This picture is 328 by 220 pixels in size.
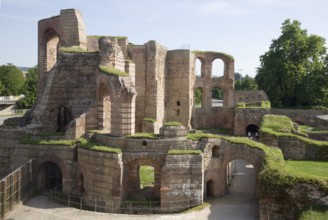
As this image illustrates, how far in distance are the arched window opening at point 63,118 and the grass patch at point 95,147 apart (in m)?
3.68

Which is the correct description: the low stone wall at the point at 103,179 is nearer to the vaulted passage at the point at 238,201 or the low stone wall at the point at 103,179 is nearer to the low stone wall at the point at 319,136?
the vaulted passage at the point at 238,201

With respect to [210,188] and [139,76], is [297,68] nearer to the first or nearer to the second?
[139,76]

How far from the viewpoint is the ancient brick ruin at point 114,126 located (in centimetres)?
1903

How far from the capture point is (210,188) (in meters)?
21.0

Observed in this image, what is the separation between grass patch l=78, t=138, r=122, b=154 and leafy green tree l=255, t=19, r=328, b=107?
25.3 m

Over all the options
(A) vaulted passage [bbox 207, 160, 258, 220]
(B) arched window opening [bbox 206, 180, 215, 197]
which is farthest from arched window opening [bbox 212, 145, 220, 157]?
(A) vaulted passage [bbox 207, 160, 258, 220]

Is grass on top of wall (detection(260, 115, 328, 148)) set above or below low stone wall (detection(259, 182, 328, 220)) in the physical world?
above

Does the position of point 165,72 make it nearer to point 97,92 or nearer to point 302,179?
point 97,92

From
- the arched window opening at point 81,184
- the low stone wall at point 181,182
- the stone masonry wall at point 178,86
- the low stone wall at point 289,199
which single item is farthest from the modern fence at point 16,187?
the stone masonry wall at point 178,86

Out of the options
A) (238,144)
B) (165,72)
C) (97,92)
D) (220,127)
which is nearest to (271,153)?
(238,144)

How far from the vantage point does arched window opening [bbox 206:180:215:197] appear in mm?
20891

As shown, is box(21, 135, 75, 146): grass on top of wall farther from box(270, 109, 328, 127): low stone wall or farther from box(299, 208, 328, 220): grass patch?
box(270, 109, 328, 127): low stone wall

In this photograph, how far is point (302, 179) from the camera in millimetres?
14430

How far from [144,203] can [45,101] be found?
398 inches
